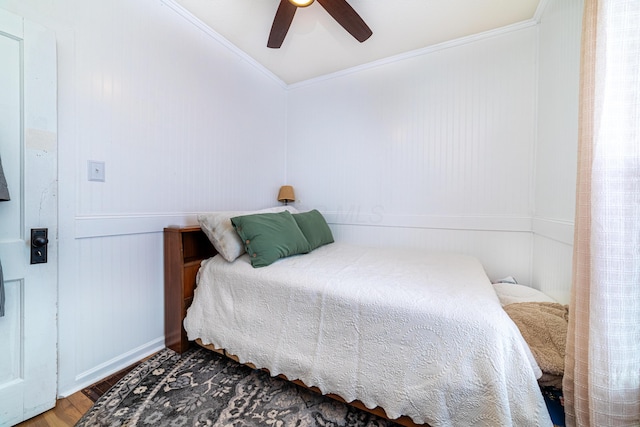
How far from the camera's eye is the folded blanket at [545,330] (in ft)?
3.32

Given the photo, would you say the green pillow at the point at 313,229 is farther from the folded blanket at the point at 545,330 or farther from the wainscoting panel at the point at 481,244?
the folded blanket at the point at 545,330

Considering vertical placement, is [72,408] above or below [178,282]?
below

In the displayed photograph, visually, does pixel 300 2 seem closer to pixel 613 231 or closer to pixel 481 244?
pixel 613 231

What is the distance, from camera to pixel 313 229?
87.4 inches

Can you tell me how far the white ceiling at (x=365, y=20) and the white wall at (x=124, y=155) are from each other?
0.28 m

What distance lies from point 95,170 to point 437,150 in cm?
269

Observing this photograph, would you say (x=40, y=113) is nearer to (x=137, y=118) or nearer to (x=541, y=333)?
(x=137, y=118)

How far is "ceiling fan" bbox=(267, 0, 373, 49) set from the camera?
1573mm

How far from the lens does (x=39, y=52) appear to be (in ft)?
3.96

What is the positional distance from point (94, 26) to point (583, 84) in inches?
98.7

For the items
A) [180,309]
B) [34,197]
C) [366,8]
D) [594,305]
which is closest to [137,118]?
[34,197]

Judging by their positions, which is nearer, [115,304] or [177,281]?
[115,304]

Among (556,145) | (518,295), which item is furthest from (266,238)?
(556,145)

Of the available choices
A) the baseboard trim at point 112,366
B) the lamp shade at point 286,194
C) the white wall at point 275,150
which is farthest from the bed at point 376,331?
the lamp shade at point 286,194
